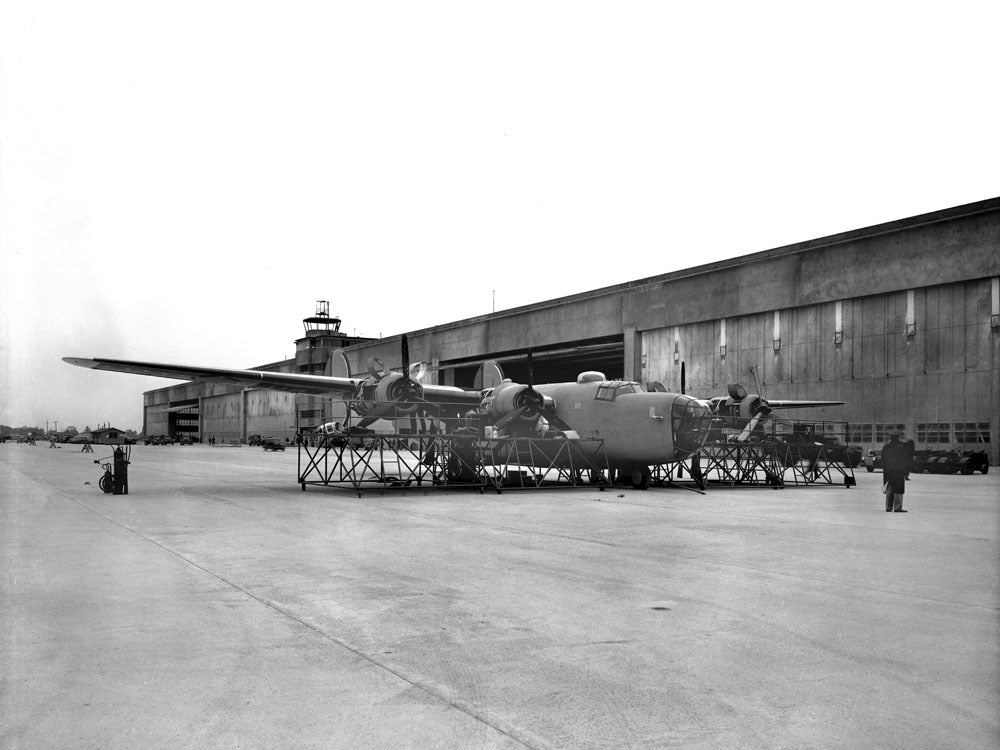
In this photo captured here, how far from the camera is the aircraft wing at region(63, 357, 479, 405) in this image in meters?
23.9

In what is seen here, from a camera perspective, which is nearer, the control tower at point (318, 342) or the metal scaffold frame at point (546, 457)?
the metal scaffold frame at point (546, 457)

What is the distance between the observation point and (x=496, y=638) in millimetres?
6910

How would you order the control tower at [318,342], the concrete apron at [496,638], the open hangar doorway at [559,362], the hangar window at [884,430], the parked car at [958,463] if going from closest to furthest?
the concrete apron at [496,638]
the parked car at [958,463]
the hangar window at [884,430]
the open hangar doorway at [559,362]
the control tower at [318,342]

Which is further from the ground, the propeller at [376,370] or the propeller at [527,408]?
the propeller at [376,370]

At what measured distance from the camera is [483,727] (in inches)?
192

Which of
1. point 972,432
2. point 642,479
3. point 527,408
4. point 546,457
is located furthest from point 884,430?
point 527,408

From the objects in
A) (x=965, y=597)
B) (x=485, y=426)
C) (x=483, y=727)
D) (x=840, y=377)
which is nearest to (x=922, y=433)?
(x=840, y=377)

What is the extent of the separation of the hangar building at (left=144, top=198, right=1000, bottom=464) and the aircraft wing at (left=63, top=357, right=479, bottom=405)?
2.30m

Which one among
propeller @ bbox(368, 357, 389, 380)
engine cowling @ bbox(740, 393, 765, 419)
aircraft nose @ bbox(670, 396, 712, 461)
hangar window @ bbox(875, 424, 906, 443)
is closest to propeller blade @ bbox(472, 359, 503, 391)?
propeller @ bbox(368, 357, 389, 380)

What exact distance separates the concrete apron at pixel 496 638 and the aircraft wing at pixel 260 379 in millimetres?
10241

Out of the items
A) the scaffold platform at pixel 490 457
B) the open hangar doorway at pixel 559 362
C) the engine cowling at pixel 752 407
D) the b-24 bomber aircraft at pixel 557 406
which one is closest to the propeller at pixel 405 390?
the b-24 bomber aircraft at pixel 557 406

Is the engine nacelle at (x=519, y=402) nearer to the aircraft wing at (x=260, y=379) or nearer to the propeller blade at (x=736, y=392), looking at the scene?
the aircraft wing at (x=260, y=379)

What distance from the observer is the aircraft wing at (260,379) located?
23891 millimetres

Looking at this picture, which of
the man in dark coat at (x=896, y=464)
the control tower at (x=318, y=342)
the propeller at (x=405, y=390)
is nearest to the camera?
the man in dark coat at (x=896, y=464)
